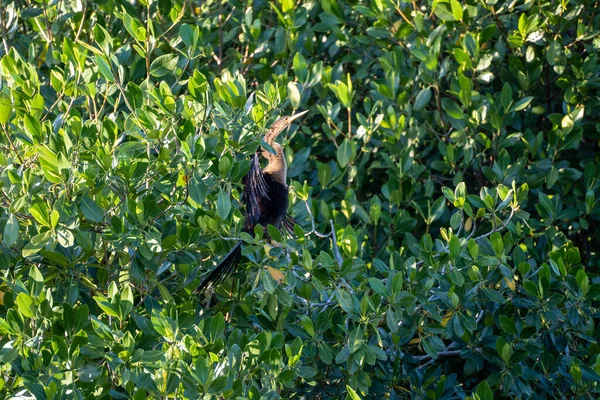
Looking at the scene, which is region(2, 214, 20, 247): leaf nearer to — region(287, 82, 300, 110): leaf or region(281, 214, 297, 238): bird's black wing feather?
region(281, 214, 297, 238): bird's black wing feather

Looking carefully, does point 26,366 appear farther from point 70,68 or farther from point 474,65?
point 474,65

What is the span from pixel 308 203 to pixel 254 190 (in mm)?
428

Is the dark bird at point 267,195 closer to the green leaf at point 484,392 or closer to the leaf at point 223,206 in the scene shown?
the leaf at point 223,206

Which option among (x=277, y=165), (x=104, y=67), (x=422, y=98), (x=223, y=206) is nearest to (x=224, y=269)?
(x=223, y=206)

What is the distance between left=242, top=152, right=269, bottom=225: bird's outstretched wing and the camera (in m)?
3.63

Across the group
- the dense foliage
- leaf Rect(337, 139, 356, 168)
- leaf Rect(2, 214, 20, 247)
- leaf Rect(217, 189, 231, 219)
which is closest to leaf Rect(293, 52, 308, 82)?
the dense foliage

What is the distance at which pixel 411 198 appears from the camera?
4.34m

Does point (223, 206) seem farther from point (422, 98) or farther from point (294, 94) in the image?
point (422, 98)

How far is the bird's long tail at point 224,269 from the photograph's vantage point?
10.7ft

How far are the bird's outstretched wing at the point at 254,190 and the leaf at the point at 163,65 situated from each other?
1.58ft

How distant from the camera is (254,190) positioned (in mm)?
3633

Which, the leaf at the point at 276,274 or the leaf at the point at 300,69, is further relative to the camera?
the leaf at the point at 300,69

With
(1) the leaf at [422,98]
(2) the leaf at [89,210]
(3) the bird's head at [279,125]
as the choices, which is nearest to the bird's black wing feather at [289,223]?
(3) the bird's head at [279,125]

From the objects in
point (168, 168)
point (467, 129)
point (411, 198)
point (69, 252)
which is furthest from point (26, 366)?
point (467, 129)
